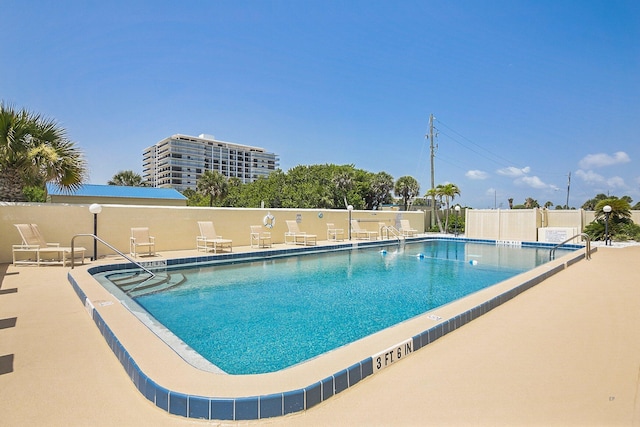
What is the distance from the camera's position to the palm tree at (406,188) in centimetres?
4097

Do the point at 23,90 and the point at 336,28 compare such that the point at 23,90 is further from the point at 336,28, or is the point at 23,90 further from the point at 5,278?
the point at 336,28

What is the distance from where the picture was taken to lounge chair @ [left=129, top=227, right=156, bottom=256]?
9.61m

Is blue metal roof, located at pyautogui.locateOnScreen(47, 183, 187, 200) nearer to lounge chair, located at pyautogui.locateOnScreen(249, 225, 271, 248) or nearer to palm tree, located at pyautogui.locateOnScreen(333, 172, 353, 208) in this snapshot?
palm tree, located at pyautogui.locateOnScreen(333, 172, 353, 208)

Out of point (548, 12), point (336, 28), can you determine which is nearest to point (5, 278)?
point (336, 28)

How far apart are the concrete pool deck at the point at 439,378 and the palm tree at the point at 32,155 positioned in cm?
509

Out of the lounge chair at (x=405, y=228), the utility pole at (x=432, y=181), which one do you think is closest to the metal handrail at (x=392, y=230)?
the lounge chair at (x=405, y=228)

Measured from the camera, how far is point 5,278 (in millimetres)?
6496

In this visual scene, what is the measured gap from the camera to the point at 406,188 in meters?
40.9

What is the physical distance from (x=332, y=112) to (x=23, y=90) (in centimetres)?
1870

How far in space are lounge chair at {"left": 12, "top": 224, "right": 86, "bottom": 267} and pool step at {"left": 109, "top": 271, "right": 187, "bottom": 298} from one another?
1.29 meters

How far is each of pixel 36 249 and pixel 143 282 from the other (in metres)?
2.59

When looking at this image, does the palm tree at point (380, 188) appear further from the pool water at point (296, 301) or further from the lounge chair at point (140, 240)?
the lounge chair at point (140, 240)

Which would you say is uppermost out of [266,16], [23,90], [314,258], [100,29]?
[266,16]

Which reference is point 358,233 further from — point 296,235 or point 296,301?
point 296,301
